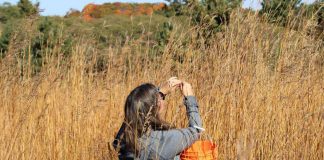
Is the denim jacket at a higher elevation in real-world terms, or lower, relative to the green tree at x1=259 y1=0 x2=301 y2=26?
lower

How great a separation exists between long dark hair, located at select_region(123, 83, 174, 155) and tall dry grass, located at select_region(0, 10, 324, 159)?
0.63 ft

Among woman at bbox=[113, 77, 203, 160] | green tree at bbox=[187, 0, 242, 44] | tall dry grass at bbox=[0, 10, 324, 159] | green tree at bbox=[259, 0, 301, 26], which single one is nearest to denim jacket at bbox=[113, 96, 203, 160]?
woman at bbox=[113, 77, 203, 160]

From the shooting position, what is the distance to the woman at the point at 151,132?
287cm

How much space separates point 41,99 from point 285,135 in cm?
174

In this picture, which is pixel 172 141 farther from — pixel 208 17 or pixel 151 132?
pixel 208 17

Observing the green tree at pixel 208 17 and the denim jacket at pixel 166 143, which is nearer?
the denim jacket at pixel 166 143

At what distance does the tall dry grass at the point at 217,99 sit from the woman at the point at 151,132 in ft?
0.55

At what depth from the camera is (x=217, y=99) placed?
11.2ft

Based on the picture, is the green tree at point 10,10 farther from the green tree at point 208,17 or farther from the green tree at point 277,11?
the green tree at point 277,11

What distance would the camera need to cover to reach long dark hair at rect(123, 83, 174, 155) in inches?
114

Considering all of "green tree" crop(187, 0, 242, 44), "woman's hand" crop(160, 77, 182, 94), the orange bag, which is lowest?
the orange bag

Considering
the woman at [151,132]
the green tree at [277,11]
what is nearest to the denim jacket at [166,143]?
the woman at [151,132]

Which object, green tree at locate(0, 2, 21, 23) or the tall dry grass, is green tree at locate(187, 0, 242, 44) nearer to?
the tall dry grass

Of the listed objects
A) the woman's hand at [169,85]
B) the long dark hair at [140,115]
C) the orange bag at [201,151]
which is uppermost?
the woman's hand at [169,85]
